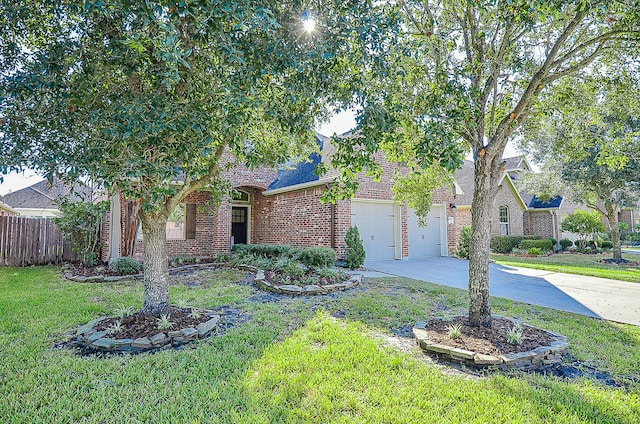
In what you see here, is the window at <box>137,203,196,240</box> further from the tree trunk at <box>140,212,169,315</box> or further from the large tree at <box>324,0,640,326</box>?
the large tree at <box>324,0,640,326</box>

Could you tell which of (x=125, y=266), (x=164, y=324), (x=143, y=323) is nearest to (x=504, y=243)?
(x=125, y=266)

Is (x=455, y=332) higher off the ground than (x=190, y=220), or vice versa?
(x=190, y=220)

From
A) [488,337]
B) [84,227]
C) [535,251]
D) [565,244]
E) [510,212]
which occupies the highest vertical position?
[510,212]

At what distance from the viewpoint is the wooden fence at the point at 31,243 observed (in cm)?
1161

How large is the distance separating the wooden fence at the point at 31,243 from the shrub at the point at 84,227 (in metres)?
1.25

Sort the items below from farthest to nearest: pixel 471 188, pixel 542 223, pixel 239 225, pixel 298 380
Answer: pixel 542 223 < pixel 471 188 < pixel 239 225 < pixel 298 380

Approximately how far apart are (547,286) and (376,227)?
225 inches

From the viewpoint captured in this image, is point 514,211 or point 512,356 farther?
point 514,211

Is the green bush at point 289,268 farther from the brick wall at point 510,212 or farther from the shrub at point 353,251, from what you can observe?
the brick wall at point 510,212

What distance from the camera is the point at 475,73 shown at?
15.4 ft

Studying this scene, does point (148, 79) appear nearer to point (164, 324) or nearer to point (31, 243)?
point (164, 324)

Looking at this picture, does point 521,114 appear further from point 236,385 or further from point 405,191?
Result: point 236,385

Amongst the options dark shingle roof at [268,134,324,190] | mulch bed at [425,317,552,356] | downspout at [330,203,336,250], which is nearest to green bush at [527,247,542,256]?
downspout at [330,203,336,250]

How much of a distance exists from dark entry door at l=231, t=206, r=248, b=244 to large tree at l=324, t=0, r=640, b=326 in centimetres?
1153
